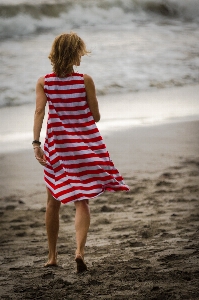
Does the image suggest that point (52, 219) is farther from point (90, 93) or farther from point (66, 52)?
point (66, 52)

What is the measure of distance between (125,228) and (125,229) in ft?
0.09

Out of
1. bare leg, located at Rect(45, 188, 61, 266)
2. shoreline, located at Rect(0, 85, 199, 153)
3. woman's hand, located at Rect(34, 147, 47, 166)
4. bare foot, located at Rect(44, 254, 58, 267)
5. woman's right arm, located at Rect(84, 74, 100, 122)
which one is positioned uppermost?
woman's right arm, located at Rect(84, 74, 100, 122)

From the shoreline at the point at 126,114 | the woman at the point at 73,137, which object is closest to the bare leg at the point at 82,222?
the woman at the point at 73,137

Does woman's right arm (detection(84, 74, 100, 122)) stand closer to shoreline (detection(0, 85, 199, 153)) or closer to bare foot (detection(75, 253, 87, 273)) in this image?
bare foot (detection(75, 253, 87, 273))

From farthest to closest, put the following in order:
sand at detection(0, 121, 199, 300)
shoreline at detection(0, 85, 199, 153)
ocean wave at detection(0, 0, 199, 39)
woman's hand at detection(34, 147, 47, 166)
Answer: ocean wave at detection(0, 0, 199, 39)
shoreline at detection(0, 85, 199, 153)
woman's hand at detection(34, 147, 47, 166)
sand at detection(0, 121, 199, 300)

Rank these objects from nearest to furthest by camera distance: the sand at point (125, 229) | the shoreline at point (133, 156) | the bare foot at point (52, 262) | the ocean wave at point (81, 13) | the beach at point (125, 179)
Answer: the sand at point (125, 229), the beach at point (125, 179), the bare foot at point (52, 262), the shoreline at point (133, 156), the ocean wave at point (81, 13)

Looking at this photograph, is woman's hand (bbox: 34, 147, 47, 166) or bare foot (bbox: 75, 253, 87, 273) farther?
woman's hand (bbox: 34, 147, 47, 166)

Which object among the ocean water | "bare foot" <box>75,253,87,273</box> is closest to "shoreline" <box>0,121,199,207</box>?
the ocean water

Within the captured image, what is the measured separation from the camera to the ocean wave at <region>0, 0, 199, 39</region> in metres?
16.7

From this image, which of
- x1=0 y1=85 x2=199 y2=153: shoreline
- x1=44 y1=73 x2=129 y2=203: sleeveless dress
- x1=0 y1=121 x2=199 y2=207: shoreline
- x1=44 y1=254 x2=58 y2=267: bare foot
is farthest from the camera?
x1=0 y1=85 x2=199 y2=153: shoreline

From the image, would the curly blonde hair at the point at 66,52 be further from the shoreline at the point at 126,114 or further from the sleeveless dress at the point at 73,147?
the shoreline at the point at 126,114

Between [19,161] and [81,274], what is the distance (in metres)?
3.31

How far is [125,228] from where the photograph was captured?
4703mm

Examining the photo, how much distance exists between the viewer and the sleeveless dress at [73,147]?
3494 millimetres
